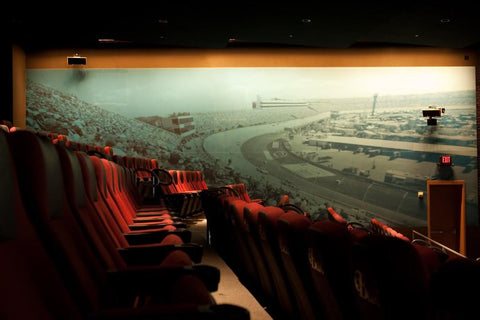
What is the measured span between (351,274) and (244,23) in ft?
17.0

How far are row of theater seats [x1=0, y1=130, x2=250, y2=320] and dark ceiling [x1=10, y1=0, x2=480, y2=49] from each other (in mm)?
4201

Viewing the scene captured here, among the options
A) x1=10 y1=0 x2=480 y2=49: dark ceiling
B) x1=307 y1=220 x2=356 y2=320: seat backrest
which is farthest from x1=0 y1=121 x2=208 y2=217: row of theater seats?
x1=307 y1=220 x2=356 y2=320: seat backrest

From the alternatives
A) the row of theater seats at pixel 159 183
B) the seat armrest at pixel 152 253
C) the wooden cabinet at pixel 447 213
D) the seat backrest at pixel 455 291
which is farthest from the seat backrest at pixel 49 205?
the wooden cabinet at pixel 447 213

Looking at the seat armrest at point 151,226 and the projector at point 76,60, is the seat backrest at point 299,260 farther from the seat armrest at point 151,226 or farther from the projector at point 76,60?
the projector at point 76,60

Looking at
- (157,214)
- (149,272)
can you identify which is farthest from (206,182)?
(149,272)

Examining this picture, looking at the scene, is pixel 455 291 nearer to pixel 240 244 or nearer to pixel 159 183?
pixel 240 244

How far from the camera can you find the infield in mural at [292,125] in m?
6.75

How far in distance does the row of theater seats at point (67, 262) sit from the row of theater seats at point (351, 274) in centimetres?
17

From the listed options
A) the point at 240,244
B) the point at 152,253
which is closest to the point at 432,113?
the point at 240,244

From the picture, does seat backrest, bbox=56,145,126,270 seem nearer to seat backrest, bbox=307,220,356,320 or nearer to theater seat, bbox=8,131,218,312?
theater seat, bbox=8,131,218,312

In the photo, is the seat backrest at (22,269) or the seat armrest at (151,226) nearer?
the seat backrest at (22,269)

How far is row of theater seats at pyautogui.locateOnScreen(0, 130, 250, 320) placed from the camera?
1.81ft

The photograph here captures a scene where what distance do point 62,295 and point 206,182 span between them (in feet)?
19.9

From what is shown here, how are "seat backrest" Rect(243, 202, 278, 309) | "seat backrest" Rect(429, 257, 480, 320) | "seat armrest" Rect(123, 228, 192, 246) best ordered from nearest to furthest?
"seat backrest" Rect(429, 257, 480, 320) < "seat backrest" Rect(243, 202, 278, 309) < "seat armrest" Rect(123, 228, 192, 246)
